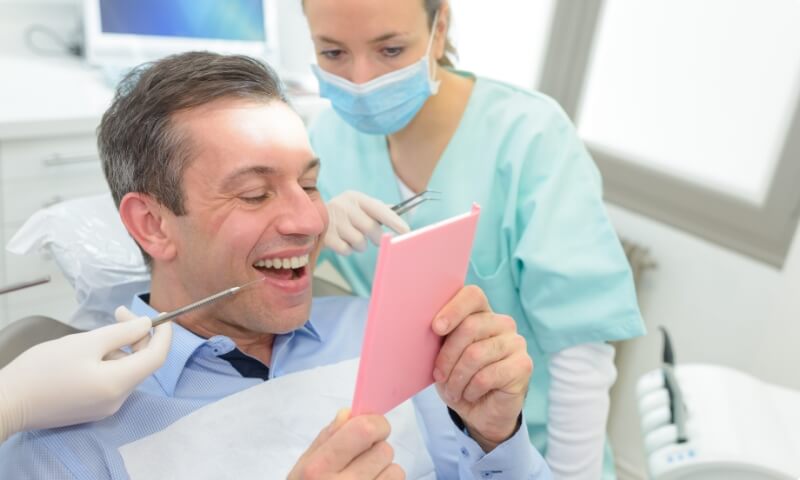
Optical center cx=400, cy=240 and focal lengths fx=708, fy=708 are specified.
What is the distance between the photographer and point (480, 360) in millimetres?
893

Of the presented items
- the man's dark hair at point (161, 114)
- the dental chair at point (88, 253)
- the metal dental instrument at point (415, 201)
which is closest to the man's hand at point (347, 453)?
the man's dark hair at point (161, 114)

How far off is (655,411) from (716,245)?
1.09 meters

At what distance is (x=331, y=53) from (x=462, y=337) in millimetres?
747

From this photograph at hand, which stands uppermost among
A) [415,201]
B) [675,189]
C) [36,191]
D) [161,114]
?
[161,114]

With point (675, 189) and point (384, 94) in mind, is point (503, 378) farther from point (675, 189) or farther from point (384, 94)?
point (675, 189)

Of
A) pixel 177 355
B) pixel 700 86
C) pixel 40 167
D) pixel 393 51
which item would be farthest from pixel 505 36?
pixel 177 355

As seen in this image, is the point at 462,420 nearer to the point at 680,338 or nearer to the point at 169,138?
the point at 169,138

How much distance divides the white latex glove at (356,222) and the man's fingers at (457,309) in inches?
17.6

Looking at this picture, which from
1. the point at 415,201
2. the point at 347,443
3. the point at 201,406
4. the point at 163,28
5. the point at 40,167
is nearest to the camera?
the point at 347,443

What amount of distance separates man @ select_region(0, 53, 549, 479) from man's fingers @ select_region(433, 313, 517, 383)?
61 millimetres

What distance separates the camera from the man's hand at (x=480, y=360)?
883mm

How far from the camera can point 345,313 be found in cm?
143

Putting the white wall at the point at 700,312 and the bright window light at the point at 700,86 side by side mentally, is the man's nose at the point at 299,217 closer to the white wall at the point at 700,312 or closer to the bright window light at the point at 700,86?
the white wall at the point at 700,312

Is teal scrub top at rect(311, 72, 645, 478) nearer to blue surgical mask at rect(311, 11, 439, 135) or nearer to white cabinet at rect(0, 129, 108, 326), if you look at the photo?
blue surgical mask at rect(311, 11, 439, 135)
